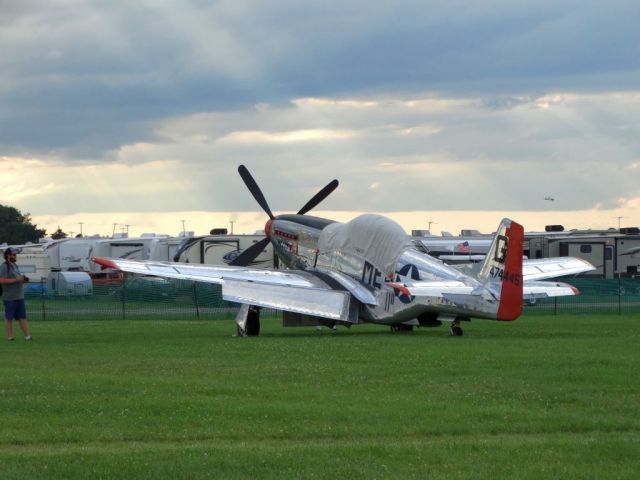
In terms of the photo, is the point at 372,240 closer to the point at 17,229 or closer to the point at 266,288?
the point at 266,288

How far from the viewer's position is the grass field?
8.99 meters

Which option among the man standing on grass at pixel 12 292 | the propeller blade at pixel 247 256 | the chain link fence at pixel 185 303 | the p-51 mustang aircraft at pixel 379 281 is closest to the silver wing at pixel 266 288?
the p-51 mustang aircraft at pixel 379 281

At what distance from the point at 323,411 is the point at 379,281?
14185 mm

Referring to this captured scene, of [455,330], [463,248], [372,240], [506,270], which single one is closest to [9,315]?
[372,240]

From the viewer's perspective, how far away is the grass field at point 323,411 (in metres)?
8.99

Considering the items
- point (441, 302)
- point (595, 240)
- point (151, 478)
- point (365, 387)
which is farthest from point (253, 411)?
point (595, 240)

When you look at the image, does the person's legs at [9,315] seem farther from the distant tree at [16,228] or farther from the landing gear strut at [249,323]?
the distant tree at [16,228]

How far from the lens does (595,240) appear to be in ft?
195

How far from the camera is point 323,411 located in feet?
38.4

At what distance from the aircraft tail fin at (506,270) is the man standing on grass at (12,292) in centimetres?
906

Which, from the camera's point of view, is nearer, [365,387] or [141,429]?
[141,429]

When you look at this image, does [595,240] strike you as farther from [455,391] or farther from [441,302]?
[455,391]

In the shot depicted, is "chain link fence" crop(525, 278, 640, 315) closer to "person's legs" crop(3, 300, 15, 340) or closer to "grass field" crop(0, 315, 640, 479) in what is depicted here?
"grass field" crop(0, 315, 640, 479)

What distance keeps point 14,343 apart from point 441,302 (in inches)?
325
